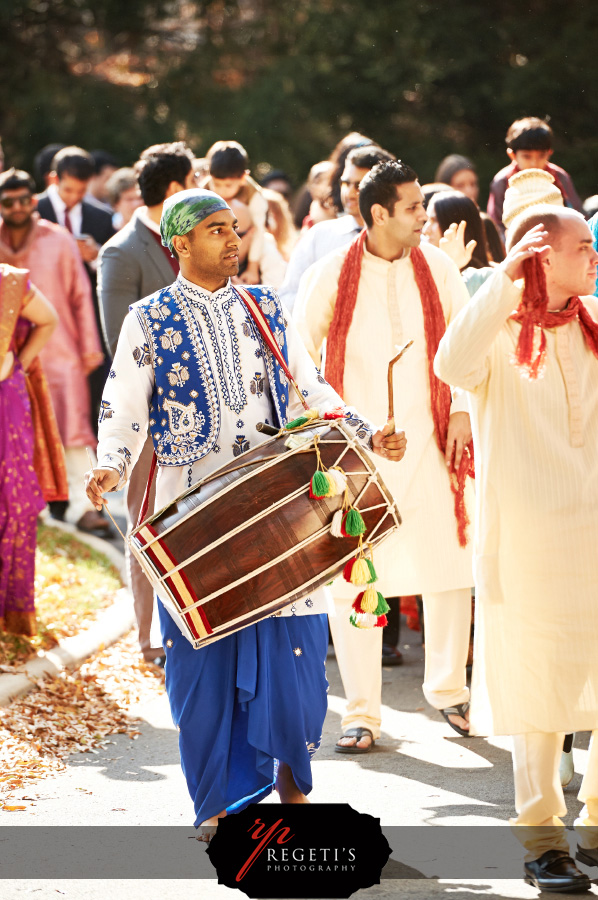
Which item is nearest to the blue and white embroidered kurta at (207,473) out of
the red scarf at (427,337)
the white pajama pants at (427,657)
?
the white pajama pants at (427,657)

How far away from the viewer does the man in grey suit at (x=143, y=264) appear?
7461mm

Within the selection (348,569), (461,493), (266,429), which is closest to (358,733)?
(461,493)

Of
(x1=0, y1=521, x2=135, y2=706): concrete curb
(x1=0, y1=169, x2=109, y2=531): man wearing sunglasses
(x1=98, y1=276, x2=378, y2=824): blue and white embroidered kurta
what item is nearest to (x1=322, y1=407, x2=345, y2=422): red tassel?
(x1=98, y1=276, x2=378, y2=824): blue and white embroidered kurta

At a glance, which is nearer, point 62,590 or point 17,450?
point 17,450

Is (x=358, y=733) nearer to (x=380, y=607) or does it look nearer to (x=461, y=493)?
(x=461, y=493)

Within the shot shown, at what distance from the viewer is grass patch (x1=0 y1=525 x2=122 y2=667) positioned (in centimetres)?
765

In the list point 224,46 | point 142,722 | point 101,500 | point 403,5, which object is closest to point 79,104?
point 224,46

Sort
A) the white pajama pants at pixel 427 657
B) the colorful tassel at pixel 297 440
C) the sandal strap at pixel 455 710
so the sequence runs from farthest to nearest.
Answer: the sandal strap at pixel 455 710 → the white pajama pants at pixel 427 657 → the colorful tassel at pixel 297 440

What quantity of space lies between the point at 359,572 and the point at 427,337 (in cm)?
207

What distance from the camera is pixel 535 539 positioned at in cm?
441

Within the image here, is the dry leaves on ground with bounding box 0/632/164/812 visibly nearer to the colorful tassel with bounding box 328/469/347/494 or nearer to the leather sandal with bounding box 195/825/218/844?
the leather sandal with bounding box 195/825/218/844

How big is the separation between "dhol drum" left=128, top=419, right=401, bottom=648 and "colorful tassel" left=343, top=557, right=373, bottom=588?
99 millimetres

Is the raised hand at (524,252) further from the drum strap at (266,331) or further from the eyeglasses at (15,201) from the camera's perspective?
the eyeglasses at (15,201)

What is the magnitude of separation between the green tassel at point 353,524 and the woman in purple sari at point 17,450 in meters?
3.47
